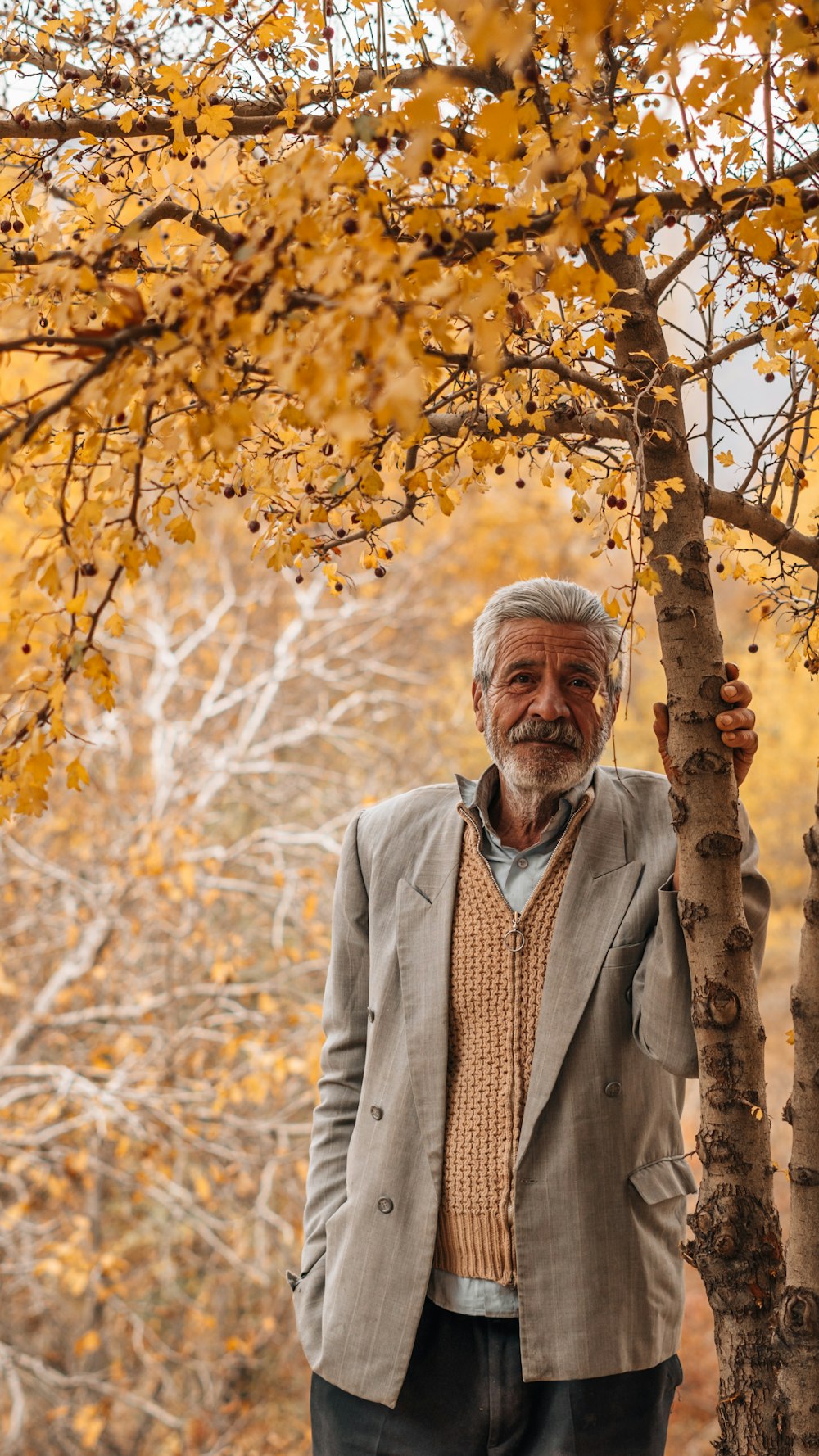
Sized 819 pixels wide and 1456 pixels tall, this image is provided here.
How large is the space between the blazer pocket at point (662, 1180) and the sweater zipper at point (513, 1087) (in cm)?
16

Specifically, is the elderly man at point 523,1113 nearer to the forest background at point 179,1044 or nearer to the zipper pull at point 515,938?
the zipper pull at point 515,938

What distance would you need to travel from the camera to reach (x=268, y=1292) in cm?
434

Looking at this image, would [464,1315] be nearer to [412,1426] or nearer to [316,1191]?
[412,1426]

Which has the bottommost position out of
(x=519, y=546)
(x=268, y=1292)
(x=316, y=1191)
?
(x=268, y=1292)

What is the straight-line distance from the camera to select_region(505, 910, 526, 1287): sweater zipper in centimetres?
161

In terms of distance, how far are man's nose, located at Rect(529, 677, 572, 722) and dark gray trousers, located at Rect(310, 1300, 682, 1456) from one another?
2.74 ft

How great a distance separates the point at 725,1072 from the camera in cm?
144

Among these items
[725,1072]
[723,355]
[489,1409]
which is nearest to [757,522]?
[723,355]

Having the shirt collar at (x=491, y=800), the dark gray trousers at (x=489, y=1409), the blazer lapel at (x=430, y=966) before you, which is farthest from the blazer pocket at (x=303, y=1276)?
the shirt collar at (x=491, y=800)

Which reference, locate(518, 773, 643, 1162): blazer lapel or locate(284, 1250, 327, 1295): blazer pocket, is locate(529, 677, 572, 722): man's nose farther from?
locate(284, 1250, 327, 1295): blazer pocket

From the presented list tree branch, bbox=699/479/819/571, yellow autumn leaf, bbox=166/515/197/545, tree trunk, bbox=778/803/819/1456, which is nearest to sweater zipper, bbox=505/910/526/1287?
tree trunk, bbox=778/803/819/1456

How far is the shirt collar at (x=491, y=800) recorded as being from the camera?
181 cm

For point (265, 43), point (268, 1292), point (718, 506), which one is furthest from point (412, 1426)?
point (268, 1292)

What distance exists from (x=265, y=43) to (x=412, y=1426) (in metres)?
1.87
